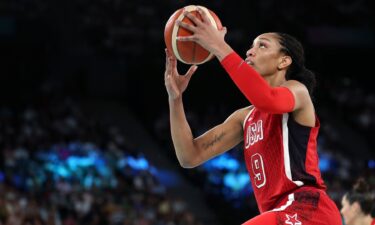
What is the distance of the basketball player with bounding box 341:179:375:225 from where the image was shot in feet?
18.4

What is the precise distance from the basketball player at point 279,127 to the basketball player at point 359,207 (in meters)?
1.40

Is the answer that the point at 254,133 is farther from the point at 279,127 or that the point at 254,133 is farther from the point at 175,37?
the point at 175,37

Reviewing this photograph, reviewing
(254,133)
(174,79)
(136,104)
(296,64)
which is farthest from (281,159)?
(136,104)

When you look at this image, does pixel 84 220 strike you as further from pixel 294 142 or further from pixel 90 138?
pixel 294 142

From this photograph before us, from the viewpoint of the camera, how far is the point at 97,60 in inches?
803

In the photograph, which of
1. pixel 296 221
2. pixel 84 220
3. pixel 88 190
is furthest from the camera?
pixel 88 190

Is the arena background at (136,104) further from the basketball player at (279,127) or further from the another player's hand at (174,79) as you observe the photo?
the basketball player at (279,127)

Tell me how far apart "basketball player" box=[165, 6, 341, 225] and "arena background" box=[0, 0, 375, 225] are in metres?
8.34

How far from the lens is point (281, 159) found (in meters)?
4.27

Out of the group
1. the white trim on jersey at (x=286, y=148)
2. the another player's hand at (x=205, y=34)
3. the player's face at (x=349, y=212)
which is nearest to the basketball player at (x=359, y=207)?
the player's face at (x=349, y=212)

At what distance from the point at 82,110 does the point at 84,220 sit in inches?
281

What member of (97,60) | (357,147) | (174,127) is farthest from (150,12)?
(174,127)

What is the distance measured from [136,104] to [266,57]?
55.1 feet

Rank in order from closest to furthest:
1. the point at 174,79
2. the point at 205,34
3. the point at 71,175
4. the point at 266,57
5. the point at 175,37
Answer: the point at 205,34 → the point at 175,37 → the point at 266,57 → the point at 174,79 → the point at 71,175
